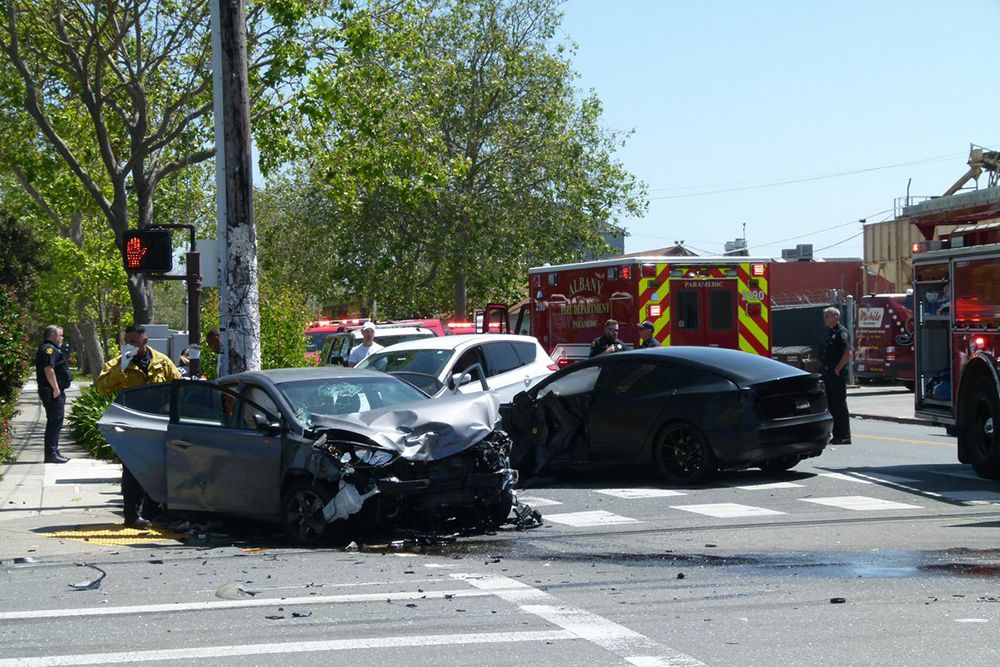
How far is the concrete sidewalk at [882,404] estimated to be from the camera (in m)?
24.5

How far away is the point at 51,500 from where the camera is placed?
547 inches

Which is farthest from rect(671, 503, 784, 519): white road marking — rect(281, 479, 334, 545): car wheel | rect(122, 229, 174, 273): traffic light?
rect(122, 229, 174, 273): traffic light

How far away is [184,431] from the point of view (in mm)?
11656

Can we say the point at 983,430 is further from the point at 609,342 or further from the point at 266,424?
the point at 266,424

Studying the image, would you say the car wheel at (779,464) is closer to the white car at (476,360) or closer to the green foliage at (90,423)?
the white car at (476,360)

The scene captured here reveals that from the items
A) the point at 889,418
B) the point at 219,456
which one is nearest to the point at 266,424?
the point at 219,456

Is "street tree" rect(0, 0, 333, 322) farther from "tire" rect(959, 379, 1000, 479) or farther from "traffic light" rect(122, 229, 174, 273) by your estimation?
"tire" rect(959, 379, 1000, 479)

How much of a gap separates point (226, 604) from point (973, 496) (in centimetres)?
768

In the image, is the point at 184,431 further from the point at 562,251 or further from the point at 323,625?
the point at 562,251

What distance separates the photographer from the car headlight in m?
10.1

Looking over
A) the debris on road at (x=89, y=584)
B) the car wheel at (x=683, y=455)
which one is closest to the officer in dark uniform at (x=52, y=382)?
the car wheel at (x=683, y=455)

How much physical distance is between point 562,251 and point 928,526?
38.1 meters

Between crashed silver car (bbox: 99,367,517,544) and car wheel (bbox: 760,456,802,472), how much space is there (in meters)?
4.82

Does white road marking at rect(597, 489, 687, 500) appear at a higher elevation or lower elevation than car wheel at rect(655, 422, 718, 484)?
lower
